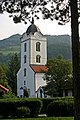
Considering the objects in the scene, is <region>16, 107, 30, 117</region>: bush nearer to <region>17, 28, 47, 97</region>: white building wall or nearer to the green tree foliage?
<region>17, 28, 47, 97</region>: white building wall

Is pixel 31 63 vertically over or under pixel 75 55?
over

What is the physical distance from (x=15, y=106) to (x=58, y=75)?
106 ft

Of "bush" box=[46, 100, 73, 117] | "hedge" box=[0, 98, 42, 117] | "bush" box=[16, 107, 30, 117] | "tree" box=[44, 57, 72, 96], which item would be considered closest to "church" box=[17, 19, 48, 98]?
"tree" box=[44, 57, 72, 96]

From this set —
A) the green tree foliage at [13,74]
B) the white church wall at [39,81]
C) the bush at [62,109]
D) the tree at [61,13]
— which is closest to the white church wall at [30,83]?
Result: the white church wall at [39,81]

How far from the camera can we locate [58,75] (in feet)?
201

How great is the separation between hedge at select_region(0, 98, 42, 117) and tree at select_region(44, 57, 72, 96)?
30.5 metres

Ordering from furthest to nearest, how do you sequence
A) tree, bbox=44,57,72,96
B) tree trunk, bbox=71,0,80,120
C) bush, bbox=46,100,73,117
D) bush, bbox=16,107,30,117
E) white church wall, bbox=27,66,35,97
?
white church wall, bbox=27,66,35,97 < tree, bbox=44,57,72,96 < bush, bbox=16,107,30,117 < bush, bbox=46,100,73,117 < tree trunk, bbox=71,0,80,120

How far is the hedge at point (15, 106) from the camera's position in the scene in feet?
96.2

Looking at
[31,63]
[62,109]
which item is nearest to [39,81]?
[31,63]

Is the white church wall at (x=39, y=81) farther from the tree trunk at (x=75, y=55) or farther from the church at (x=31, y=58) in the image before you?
the tree trunk at (x=75, y=55)

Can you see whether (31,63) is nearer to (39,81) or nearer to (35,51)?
(35,51)

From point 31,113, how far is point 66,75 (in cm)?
3158

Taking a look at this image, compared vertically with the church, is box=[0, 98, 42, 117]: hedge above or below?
below

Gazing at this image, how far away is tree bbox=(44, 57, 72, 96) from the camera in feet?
199
